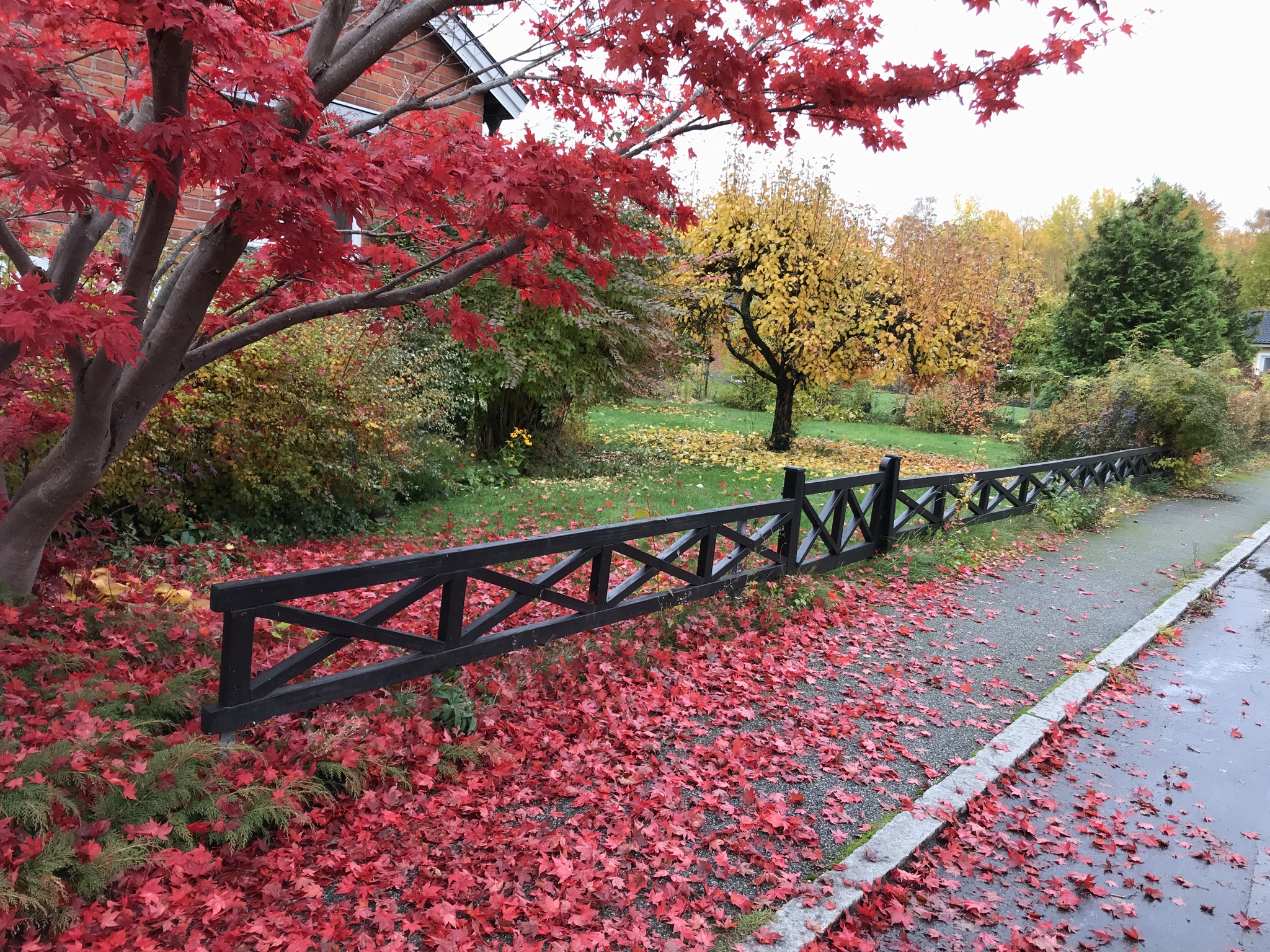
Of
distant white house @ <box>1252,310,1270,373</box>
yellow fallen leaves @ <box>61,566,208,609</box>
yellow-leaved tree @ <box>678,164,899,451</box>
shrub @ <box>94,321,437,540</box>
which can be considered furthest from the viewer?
distant white house @ <box>1252,310,1270,373</box>

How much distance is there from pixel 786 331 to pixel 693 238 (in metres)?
2.75

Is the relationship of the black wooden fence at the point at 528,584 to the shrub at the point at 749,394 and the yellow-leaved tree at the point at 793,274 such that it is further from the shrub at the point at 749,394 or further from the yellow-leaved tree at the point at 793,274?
the shrub at the point at 749,394

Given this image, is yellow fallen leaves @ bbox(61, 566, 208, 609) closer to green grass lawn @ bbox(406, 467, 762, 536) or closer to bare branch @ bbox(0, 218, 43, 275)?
bare branch @ bbox(0, 218, 43, 275)

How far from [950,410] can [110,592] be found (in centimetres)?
2536

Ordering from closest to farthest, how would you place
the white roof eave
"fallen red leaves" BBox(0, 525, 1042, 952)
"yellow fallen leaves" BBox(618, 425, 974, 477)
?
"fallen red leaves" BBox(0, 525, 1042, 952)
the white roof eave
"yellow fallen leaves" BBox(618, 425, 974, 477)

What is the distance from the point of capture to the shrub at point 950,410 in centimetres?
2566

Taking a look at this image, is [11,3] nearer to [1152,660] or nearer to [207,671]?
[207,671]

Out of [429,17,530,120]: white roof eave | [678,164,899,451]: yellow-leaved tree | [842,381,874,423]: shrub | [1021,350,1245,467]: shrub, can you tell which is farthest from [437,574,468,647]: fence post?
[842,381,874,423]: shrub

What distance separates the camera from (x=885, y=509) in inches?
328

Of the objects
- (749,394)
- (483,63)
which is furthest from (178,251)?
(749,394)

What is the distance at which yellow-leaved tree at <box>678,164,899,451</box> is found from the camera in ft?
51.3

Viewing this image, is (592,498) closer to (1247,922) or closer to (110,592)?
(110,592)

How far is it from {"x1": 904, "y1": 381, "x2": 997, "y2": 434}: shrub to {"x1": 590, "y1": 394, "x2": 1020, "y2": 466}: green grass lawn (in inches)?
21.8

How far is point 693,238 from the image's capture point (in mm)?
15930
